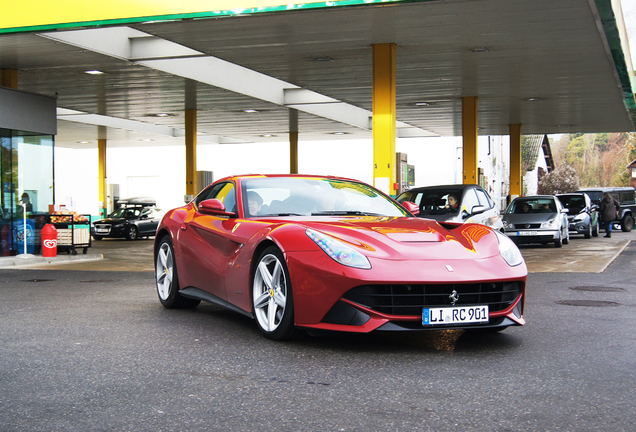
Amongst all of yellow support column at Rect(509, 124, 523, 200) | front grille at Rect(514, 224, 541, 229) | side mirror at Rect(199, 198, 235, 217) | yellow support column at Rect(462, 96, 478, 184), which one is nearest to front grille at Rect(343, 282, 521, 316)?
side mirror at Rect(199, 198, 235, 217)

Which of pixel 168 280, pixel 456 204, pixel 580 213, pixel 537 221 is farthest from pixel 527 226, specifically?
pixel 168 280

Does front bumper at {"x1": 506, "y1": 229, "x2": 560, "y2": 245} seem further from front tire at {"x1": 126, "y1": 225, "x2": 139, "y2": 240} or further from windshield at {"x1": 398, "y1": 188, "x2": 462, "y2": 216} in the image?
front tire at {"x1": 126, "y1": 225, "x2": 139, "y2": 240}

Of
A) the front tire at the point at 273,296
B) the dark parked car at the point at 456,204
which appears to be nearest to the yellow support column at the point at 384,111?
the dark parked car at the point at 456,204

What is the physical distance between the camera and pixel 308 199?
634cm

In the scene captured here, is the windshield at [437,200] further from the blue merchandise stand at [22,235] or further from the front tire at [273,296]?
the blue merchandise stand at [22,235]

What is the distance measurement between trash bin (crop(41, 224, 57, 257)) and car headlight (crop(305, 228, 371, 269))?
41.4 feet

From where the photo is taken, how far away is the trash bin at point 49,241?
16203 millimetres

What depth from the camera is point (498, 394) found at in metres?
3.95

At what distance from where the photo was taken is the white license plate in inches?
193

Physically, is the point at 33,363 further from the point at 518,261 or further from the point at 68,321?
the point at 518,261

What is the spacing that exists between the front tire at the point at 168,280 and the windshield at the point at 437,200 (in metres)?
6.80

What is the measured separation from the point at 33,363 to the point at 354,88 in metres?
17.3

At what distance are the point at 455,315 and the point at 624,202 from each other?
95.9ft

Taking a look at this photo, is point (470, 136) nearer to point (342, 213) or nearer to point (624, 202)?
point (624, 202)
